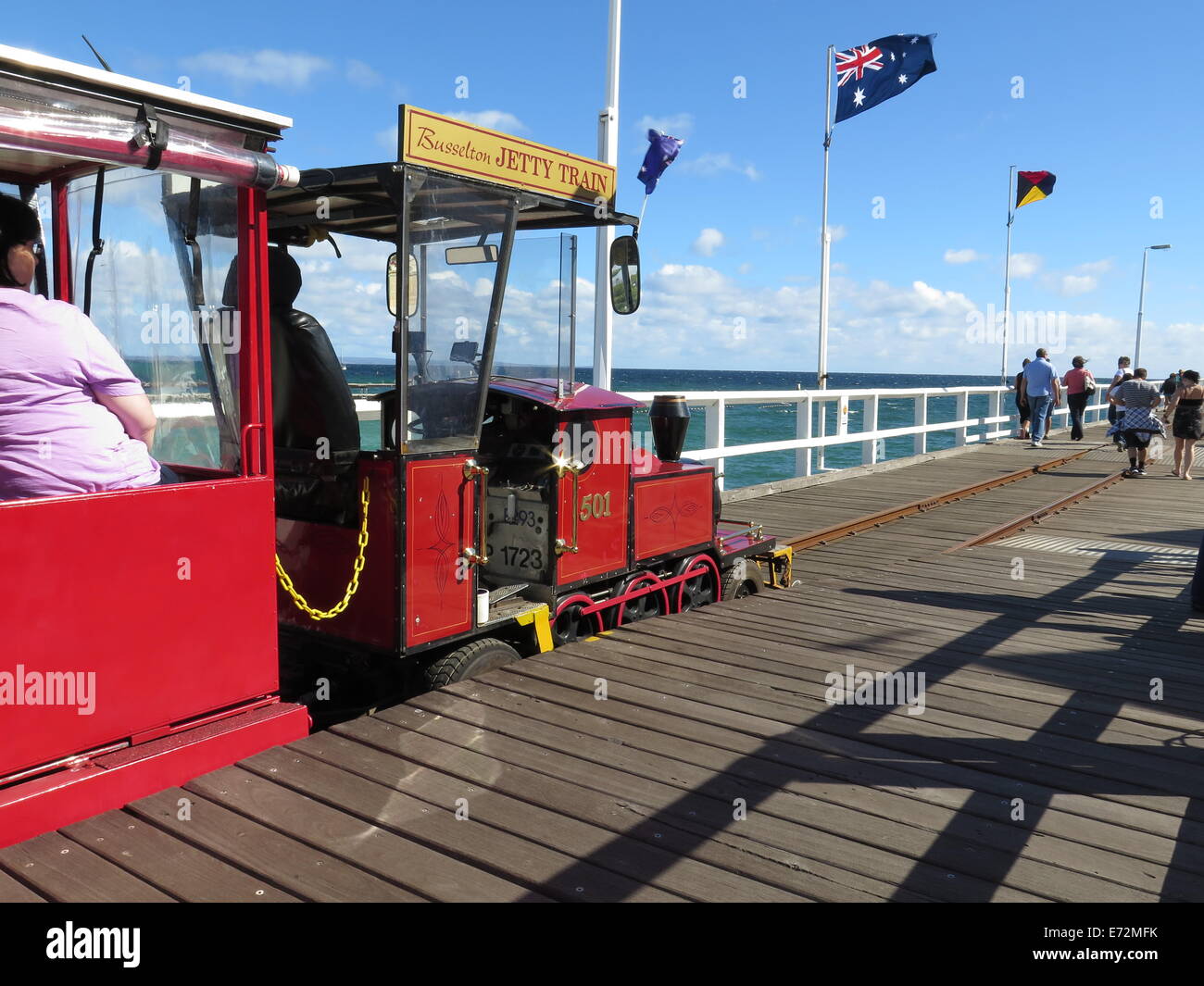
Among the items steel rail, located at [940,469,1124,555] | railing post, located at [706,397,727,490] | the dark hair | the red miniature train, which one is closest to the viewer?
the red miniature train

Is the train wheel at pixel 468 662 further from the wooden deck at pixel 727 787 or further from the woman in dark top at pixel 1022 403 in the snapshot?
the woman in dark top at pixel 1022 403

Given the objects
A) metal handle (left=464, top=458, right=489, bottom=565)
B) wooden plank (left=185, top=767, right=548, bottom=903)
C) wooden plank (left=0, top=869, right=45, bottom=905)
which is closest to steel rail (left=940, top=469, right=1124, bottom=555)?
metal handle (left=464, top=458, right=489, bottom=565)

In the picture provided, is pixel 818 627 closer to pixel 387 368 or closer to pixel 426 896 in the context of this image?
pixel 387 368

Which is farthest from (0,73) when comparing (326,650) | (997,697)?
(997,697)

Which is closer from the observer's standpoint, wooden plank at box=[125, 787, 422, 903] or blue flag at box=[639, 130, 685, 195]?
wooden plank at box=[125, 787, 422, 903]

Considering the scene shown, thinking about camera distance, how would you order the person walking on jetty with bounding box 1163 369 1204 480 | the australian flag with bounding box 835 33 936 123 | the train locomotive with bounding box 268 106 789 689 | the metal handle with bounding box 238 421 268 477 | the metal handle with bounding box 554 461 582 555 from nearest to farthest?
the metal handle with bounding box 238 421 268 477 < the train locomotive with bounding box 268 106 789 689 < the metal handle with bounding box 554 461 582 555 < the person walking on jetty with bounding box 1163 369 1204 480 < the australian flag with bounding box 835 33 936 123

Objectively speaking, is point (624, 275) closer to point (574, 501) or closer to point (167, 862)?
point (574, 501)

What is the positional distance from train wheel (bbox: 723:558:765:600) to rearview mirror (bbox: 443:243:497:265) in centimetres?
303

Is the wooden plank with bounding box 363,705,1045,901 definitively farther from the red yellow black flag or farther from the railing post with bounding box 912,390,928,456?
the red yellow black flag

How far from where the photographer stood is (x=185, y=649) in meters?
3.14

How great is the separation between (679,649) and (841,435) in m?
9.78

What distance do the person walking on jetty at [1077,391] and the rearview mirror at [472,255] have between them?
18.5m

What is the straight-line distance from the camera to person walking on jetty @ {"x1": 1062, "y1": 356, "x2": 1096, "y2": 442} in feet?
64.9

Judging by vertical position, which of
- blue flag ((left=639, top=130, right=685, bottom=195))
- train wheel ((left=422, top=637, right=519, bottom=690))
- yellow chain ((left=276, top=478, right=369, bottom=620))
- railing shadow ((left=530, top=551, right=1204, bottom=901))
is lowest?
railing shadow ((left=530, top=551, right=1204, bottom=901))
